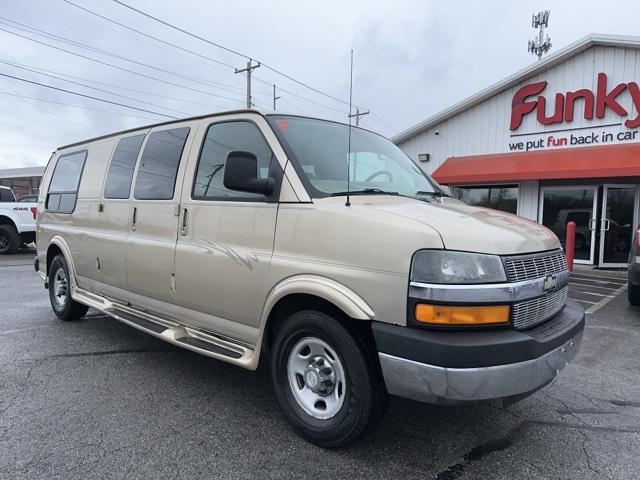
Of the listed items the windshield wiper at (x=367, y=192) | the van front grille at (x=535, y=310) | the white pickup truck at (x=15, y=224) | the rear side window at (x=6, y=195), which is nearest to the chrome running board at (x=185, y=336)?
the windshield wiper at (x=367, y=192)

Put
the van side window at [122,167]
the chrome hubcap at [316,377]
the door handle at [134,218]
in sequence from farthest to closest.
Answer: the van side window at [122,167], the door handle at [134,218], the chrome hubcap at [316,377]

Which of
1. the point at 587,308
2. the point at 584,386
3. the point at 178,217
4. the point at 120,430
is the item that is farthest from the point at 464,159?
the point at 120,430

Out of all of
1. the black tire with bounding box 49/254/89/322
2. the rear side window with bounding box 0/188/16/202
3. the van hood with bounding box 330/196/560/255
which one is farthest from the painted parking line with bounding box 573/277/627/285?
the rear side window with bounding box 0/188/16/202

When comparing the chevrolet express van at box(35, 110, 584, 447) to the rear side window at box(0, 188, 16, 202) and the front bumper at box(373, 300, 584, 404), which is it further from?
the rear side window at box(0, 188, 16, 202)

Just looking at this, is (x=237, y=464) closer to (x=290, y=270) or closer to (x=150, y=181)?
(x=290, y=270)

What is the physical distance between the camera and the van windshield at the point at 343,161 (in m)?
3.14

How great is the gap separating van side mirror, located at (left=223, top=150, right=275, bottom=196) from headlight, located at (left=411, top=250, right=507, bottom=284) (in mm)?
1149

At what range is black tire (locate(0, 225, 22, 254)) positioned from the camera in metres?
13.7

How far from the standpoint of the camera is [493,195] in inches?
565

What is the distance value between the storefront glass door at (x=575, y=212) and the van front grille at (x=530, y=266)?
1114cm

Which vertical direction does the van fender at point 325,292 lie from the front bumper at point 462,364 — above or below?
above

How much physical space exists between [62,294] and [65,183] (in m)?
1.39

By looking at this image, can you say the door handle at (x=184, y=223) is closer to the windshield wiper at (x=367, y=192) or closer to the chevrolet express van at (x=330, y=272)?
the chevrolet express van at (x=330, y=272)

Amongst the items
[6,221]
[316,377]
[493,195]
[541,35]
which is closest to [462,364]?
[316,377]
